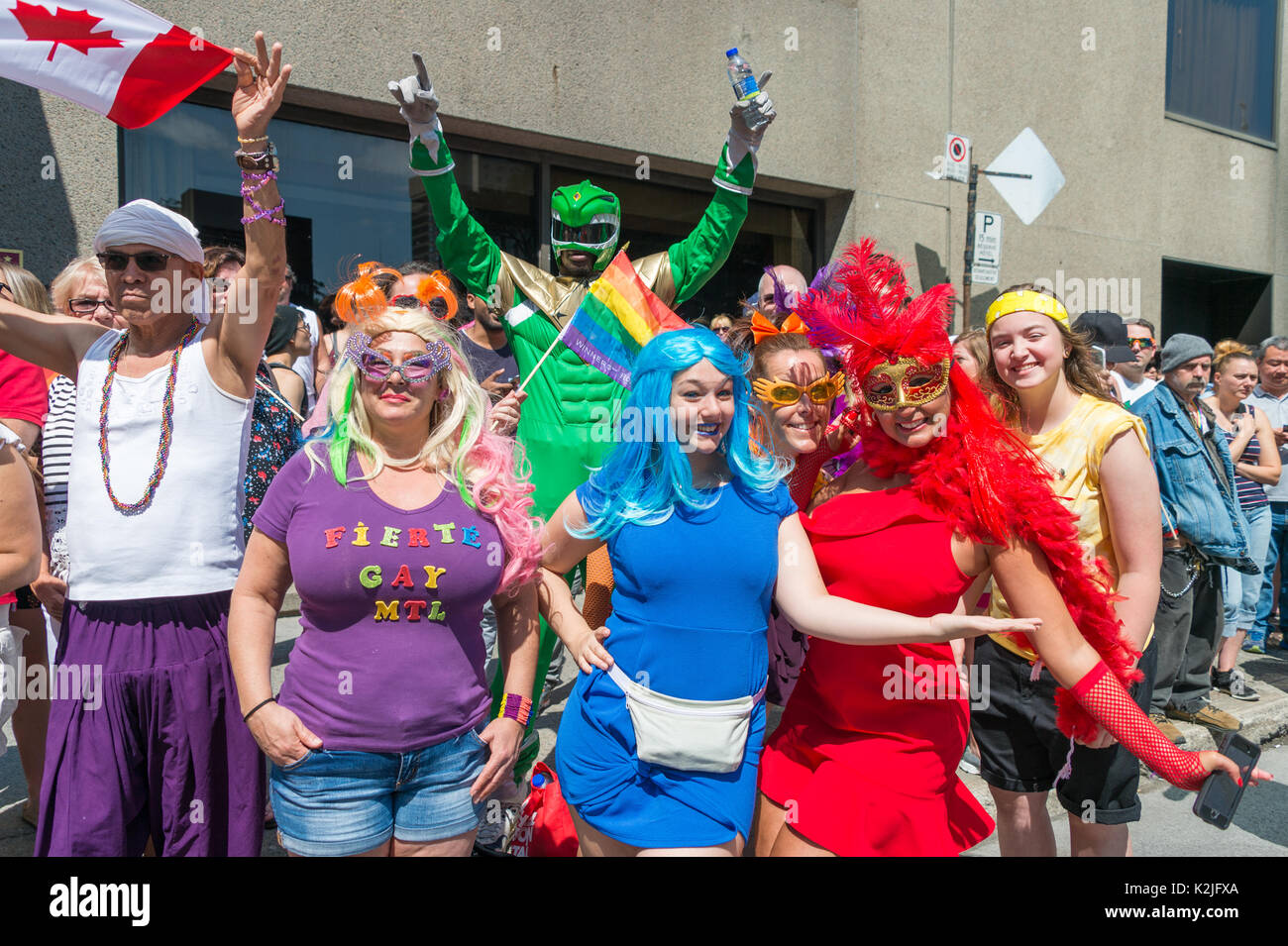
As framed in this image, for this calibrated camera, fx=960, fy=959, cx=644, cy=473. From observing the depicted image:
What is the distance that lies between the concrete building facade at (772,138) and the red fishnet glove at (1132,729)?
5.44 meters

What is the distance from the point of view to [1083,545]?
8.71ft

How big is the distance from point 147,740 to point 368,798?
0.60 m

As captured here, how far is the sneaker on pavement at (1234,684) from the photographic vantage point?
551 centimetres

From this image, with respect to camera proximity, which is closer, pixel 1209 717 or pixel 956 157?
pixel 1209 717

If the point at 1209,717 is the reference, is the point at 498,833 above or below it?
above

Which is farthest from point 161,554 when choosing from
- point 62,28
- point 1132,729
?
point 1132,729

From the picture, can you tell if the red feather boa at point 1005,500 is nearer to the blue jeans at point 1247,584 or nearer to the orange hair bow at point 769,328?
the orange hair bow at point 769,328

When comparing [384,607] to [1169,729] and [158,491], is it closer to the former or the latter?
[158,491]

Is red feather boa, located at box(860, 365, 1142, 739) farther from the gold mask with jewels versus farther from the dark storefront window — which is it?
the dark storefront window

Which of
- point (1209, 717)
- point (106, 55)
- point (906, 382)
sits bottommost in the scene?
point (1209, 717)

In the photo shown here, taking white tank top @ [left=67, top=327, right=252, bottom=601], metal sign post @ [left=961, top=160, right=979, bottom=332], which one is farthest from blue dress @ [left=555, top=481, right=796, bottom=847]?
metal sign post @ [left=961, top=160, right=979, bottom=332]

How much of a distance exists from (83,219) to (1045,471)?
211 inches

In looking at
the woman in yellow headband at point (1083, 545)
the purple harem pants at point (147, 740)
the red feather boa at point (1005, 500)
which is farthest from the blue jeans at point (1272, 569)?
the purple harem pants at point (147, 740)

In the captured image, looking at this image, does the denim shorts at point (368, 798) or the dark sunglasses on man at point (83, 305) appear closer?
the denim shorts at point (368, 798)
